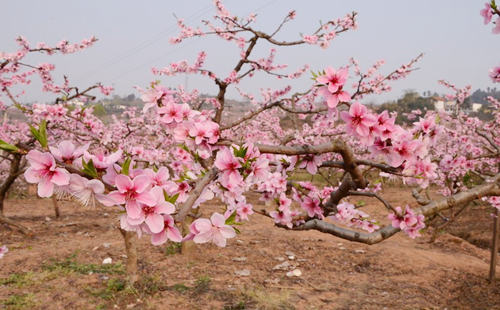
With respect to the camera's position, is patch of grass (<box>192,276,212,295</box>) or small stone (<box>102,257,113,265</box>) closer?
patch of grass (<box>192,276,212,295</box>)

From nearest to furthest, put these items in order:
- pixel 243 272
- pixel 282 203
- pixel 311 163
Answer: pixel 311 163, pixel 282 203, pixel 243 272

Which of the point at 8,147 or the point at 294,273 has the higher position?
the point at 8,147

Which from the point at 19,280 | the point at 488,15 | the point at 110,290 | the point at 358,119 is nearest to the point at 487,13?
the point at 488,15

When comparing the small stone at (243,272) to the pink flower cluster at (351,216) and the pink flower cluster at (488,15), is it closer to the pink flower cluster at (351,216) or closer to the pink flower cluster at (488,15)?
the pink flower cluster at (351,216)

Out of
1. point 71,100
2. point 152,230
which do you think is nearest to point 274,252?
point 71,100

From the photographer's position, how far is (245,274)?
524cm

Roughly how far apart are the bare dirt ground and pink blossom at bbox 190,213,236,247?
3066 mm

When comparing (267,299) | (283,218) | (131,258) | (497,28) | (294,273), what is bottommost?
(267,299)

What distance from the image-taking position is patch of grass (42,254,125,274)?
5.05 metres

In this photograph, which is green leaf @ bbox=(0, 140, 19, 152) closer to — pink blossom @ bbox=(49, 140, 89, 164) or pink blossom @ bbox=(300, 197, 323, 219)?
pink blossom @ bbox=(49, 140, 89, 164)

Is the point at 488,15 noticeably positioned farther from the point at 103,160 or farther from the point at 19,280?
the point at 19,280

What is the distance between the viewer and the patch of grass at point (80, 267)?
505 centimetres

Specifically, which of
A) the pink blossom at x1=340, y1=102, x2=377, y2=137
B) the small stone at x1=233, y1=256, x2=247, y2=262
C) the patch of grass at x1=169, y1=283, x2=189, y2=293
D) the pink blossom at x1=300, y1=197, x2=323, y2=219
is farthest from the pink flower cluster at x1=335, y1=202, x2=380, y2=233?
the small stone at x1=233, y1=256, x2=247, y2=262

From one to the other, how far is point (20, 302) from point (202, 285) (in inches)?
82.9
